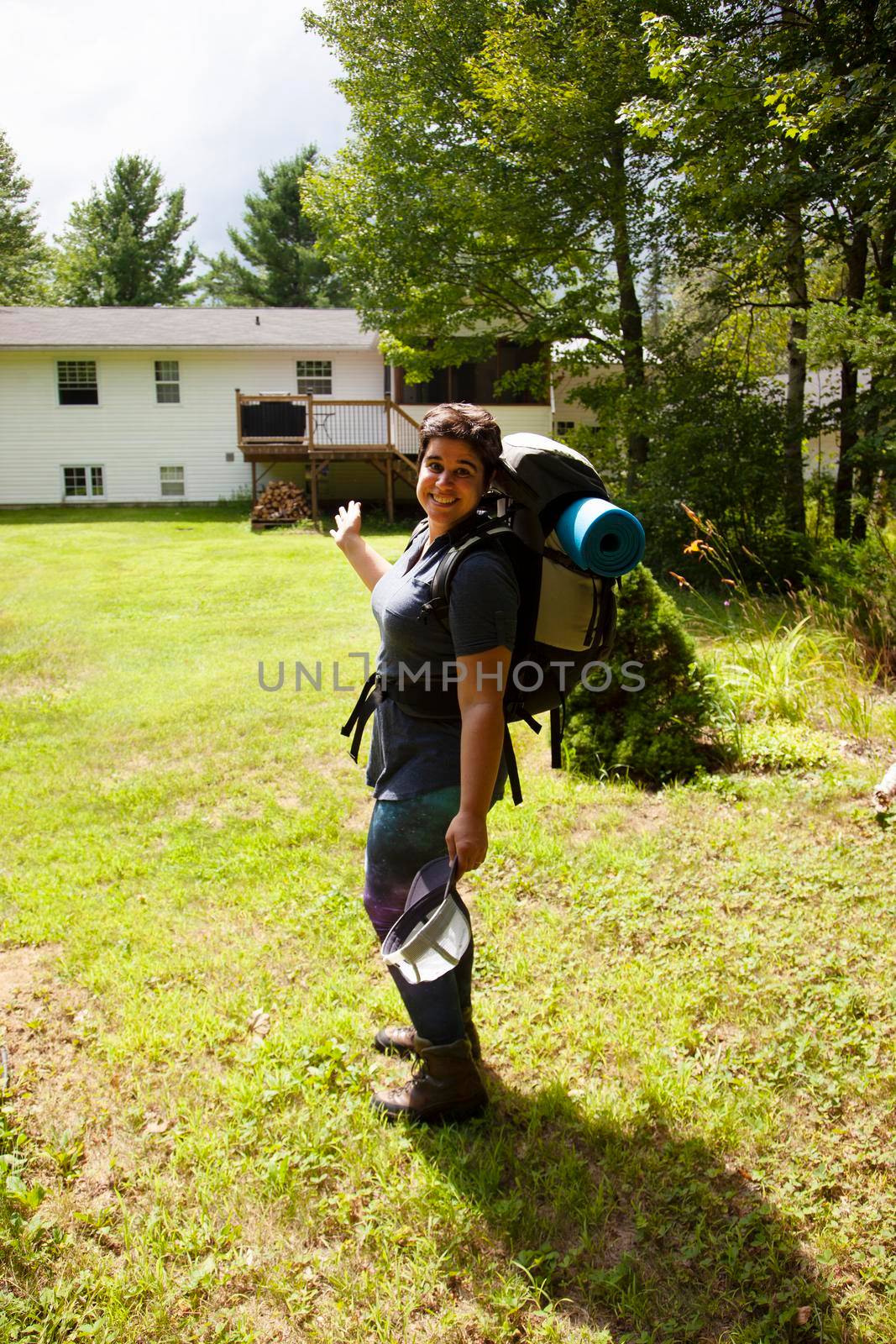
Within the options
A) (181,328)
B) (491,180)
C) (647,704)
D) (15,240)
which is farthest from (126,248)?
(647,704)

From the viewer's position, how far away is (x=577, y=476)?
2152mm

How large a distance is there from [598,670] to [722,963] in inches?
83.1

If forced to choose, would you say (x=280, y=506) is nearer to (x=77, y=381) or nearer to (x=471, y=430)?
(x=77, y=381)

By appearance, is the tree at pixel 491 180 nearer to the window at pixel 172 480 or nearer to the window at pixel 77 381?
the window at pixel 172 480

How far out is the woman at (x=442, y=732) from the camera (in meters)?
2.03

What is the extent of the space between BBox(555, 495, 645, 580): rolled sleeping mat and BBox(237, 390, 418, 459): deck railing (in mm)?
18554

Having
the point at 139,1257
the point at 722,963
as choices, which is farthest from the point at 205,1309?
the point at 722,963

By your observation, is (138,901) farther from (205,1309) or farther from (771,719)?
(771,719)

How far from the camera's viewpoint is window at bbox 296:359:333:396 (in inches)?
941

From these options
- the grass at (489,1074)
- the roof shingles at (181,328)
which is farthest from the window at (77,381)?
the grass at (489,1074)

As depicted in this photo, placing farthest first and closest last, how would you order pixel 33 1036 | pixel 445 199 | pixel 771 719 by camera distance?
1. pixel 445 199
2. pixel 771 719
3. pixel 33 1036

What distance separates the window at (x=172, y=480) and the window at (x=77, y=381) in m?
2.60

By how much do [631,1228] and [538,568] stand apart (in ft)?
5.66

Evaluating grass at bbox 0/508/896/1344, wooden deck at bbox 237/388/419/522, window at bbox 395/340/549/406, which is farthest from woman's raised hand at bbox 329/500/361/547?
window at bbox 395/340/549/406
